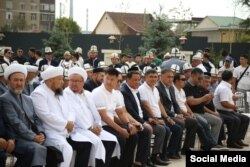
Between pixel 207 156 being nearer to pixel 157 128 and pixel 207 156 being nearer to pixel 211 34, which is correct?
pixel 157 128

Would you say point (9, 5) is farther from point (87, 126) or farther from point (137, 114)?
point (87, 126)

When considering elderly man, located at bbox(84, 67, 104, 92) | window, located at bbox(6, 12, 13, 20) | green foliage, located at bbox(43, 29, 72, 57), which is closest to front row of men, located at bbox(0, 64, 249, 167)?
elderly man, located at bbox(84, 67, 104, 92)

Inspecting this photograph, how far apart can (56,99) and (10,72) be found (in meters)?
0.74

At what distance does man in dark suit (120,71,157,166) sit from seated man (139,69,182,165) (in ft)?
0.64

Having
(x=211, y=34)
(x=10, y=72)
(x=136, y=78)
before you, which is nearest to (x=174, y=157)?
(x=136, y=78)

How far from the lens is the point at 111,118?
281 inches

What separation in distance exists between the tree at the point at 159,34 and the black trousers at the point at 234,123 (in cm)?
1312

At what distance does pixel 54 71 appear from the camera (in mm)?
6246

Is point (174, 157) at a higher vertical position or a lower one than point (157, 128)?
lower

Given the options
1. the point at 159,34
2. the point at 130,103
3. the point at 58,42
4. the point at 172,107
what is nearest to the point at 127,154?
the point at 130,103

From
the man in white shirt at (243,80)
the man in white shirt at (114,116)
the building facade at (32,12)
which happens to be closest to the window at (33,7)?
the building facade at (32,12)

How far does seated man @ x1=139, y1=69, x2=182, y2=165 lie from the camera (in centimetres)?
821

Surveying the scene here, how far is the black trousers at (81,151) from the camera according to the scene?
6.30 metres

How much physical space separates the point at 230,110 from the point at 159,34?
44.0 feet
